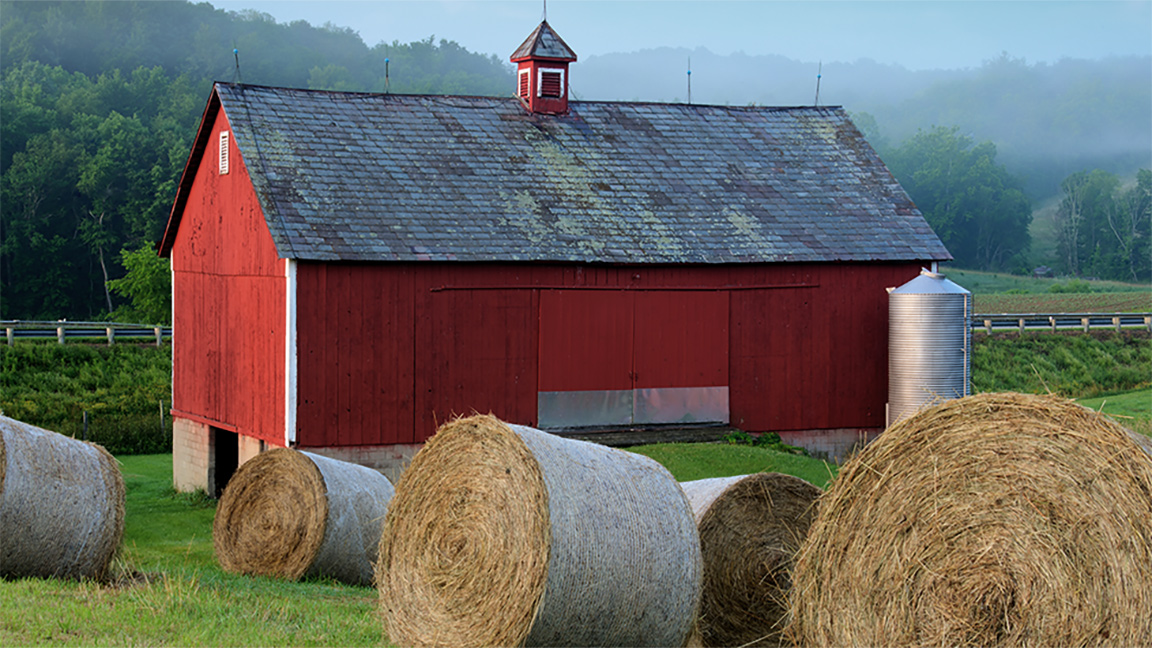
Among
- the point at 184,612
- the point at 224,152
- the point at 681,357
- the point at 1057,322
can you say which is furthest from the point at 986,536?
the point at 1057,322

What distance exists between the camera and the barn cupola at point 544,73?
2142 cm

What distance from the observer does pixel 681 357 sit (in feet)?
A: 62.1

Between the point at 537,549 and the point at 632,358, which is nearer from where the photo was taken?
the point at 537,549

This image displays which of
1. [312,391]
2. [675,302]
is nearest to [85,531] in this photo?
[312,391]

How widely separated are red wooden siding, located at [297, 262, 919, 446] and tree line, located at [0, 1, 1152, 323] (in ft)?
18.6

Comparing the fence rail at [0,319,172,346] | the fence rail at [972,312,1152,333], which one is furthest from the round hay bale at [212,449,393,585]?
the fence rail at [972,312,1152,333]

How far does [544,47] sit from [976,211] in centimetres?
7720

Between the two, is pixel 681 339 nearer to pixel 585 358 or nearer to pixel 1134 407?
pixel 585 358

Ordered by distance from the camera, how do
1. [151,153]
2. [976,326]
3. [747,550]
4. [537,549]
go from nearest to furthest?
[537,549] → [747,550] → [976,326] → [151,153]

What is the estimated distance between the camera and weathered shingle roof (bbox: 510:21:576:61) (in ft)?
70.7

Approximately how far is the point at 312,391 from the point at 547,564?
1034 centimetres

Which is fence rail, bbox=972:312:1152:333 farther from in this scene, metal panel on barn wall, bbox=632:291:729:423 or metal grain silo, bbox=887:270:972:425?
metal panel on barn wall, bbox=632:291:729:423

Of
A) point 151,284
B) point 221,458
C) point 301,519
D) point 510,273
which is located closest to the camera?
point 301,519

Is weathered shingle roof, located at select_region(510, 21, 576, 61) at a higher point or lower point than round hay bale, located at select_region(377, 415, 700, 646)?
higher
